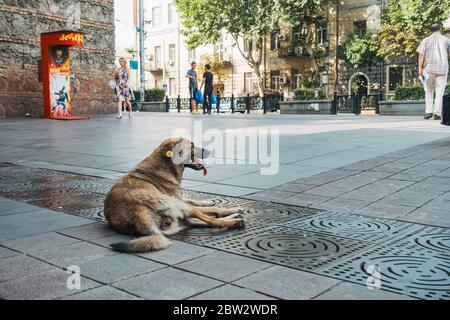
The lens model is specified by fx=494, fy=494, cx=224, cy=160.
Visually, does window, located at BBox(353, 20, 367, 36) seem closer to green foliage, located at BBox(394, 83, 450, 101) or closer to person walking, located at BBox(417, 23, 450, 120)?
green foliage, located at BBox(394, 83, 450, 101)

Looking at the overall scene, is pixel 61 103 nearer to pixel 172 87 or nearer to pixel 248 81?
pixel 248 81

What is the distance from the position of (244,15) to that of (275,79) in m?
8.91

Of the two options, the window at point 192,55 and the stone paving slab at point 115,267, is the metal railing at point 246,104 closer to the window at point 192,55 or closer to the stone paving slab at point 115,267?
the window at point 192,55

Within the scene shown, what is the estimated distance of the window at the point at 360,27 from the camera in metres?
40.7

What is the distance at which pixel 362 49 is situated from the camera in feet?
125

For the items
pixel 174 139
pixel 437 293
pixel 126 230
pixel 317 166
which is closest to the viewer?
pixel 437 293

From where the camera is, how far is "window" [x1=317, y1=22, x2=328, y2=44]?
141 ft

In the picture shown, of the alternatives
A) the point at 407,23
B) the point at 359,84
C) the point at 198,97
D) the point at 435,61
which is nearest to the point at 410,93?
the point at 435,61

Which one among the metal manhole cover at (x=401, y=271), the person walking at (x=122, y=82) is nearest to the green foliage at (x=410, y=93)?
the person walking at (x=122, y=82)

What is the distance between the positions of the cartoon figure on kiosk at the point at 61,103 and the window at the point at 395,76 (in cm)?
2781

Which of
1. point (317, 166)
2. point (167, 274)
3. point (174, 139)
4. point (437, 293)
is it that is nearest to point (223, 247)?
point (167, 274)

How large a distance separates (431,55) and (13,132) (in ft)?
38.4
